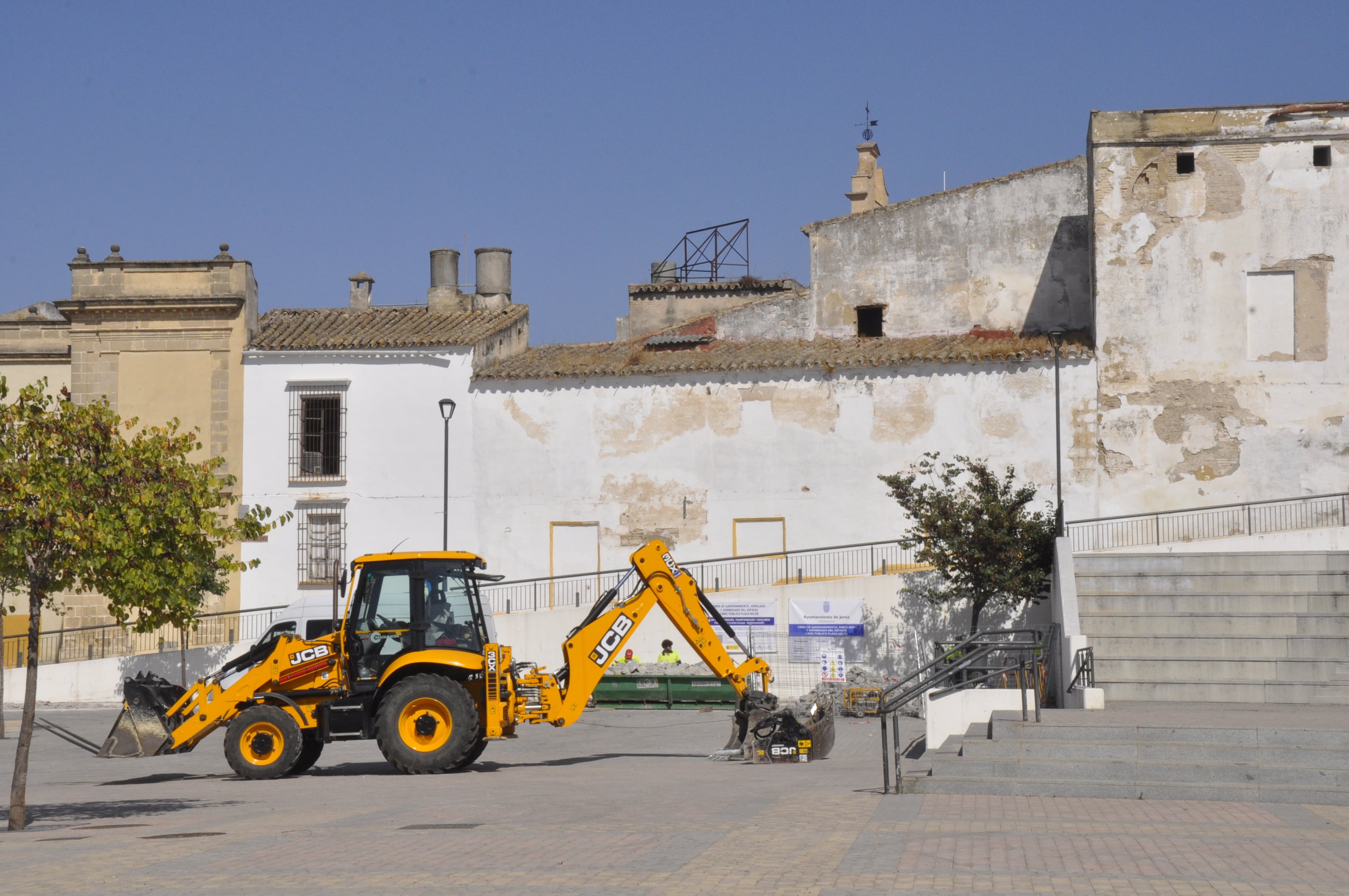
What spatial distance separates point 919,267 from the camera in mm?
33656

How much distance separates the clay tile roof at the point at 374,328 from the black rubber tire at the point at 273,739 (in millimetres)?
17245

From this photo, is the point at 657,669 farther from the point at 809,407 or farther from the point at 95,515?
the point at 95,515

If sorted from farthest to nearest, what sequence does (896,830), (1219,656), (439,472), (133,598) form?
(439,472) < (1219,656) < (133,598) < (896,830)

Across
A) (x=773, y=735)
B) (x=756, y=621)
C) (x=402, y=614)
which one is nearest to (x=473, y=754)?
(x=402, y=614)

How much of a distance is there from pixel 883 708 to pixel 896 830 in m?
2.75

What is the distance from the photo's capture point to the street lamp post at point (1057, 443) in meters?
26.2

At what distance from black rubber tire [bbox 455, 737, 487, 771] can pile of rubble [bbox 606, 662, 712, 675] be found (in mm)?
10528

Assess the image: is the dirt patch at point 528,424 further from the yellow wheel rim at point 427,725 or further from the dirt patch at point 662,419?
the yellow wheel rim at point 427,725

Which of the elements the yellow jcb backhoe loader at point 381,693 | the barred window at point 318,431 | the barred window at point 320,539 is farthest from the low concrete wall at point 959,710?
the barred window at point 318,431

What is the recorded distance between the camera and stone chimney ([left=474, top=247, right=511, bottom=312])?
1572 inches

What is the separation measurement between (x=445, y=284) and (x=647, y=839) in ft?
102

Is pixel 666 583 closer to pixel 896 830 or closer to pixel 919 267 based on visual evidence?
pixel 896 830

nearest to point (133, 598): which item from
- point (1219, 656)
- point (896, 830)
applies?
point (896, 830)

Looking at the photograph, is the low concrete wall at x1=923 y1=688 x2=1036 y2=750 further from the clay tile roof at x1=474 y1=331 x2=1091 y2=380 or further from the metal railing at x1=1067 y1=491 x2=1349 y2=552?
the clay tile roof at x1=474 y1=331 x2=1091 y2=380
